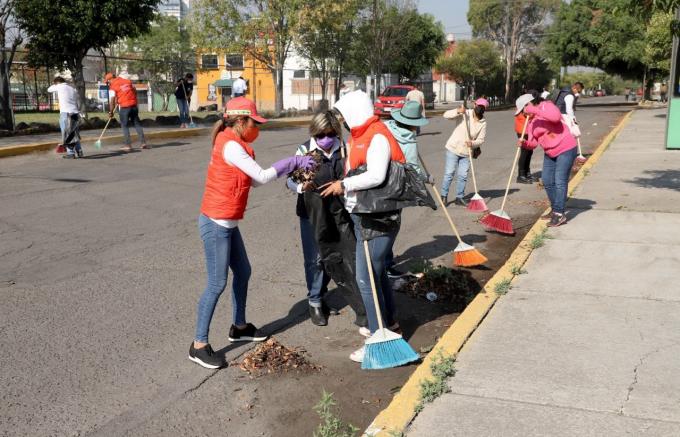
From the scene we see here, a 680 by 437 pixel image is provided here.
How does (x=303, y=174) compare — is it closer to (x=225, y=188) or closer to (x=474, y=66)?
(x=225, y=188)

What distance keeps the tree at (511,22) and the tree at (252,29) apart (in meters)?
40.6

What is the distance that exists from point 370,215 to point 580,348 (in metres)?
1.62

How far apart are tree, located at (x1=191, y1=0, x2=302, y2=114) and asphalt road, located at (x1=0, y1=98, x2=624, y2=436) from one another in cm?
2200

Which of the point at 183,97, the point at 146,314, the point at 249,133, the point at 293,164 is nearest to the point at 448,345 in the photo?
the point at 293,164

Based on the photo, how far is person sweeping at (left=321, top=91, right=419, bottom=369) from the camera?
166 inches

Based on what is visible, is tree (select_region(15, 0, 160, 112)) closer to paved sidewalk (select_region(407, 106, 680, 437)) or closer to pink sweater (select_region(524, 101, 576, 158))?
pink sweater (select_region(524, 101, 576, 158))

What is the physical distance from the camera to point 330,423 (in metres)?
3.65

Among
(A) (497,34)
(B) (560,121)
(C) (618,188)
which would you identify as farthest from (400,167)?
(A) (497,34)

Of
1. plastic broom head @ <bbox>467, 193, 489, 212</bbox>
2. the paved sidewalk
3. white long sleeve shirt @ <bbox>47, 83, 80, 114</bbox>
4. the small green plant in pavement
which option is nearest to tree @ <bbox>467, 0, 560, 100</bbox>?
white long sleeve shirt @ <bbox>47, 83, 80, 114</bbox>

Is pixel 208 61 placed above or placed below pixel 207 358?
above

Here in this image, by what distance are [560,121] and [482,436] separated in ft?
17.8

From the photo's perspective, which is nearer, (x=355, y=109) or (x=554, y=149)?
(x=355, y=109)

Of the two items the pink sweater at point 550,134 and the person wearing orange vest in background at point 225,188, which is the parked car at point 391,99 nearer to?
the pink sweater at point 550,134

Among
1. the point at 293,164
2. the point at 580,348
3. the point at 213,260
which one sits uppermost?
the point at 293,164
